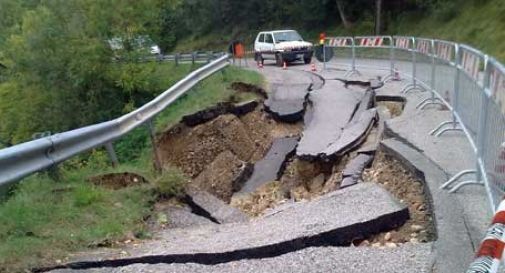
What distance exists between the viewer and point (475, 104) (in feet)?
21.3

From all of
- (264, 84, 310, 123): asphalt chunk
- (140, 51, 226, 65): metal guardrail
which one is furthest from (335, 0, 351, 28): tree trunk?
(264, 84, 310, 123): asphalt chunk

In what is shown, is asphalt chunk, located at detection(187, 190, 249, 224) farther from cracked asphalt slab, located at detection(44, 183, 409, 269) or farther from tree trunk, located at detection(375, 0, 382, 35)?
tree trunk, located at detection(375, 0, 382, 35)

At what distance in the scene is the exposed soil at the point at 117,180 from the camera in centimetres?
752

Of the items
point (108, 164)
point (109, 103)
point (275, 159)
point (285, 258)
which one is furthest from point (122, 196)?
point (109, 103)

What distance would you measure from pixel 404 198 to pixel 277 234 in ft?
5.83

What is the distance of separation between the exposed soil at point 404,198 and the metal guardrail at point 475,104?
15.1 inches

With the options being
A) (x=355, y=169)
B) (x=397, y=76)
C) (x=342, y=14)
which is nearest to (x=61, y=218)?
(x=355, y=169)

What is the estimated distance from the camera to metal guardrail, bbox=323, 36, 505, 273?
281 cm

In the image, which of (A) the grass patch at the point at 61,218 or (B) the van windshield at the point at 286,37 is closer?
(A) the grass patch at the point at 61,218

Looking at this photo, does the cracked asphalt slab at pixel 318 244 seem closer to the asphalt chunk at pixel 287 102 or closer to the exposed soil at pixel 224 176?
the exposed soil at pixel 224 176

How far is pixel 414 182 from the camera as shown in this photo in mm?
6734

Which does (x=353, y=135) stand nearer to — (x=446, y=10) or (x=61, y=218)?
(x=61, y=218)

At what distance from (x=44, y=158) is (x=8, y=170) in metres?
0.76

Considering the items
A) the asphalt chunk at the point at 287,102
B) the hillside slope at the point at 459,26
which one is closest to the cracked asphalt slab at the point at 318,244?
the asphalt chunk at the point at 287,102
